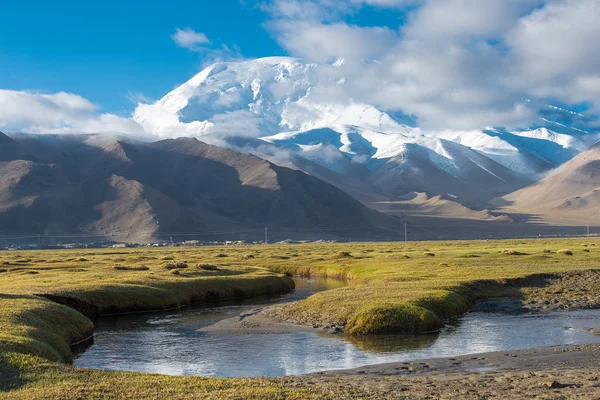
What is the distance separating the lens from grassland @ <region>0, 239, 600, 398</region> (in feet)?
97.2

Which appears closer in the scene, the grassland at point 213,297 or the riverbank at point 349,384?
the riverbank at point 349,384

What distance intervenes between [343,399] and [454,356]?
1493 centimetres

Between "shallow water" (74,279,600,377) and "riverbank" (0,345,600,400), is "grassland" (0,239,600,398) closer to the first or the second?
"riverbank" (0,345,600,400)

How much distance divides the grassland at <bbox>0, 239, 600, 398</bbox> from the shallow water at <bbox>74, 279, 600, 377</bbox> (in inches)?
108

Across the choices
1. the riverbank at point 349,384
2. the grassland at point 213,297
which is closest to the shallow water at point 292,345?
the grassland at point 213,297

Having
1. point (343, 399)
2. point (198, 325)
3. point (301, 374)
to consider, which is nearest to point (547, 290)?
point (198, 325)

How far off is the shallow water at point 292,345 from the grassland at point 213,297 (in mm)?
2746

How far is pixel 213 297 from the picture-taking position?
3123 inches

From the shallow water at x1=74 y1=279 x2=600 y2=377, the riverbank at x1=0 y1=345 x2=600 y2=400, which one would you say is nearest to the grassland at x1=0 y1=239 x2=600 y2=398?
the riverbank at x1=0 y1=345 x2=600 y2=400

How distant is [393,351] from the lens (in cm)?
4281

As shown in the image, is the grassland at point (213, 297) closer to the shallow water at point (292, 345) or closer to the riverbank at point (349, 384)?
the riverbank at point (349, 384)

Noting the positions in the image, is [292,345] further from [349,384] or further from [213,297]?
[213,297]

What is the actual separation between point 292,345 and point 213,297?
115 feet

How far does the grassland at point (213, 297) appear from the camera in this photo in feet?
97.2
